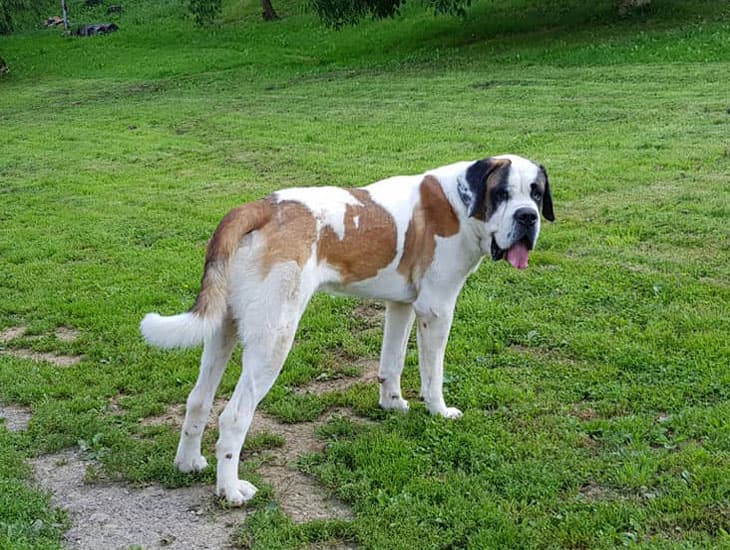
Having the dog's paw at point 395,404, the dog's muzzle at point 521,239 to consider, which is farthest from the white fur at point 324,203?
the dog's paw at point 395,404

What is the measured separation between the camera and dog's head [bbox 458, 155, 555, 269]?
5.46 metres

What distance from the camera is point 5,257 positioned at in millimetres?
10914

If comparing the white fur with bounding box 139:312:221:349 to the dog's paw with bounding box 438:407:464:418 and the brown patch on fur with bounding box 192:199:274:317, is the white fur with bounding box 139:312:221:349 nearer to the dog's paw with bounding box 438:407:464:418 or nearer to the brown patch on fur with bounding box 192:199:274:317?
the brown patch on fur with bounding box 192:199:274:317

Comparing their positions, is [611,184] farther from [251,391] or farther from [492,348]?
[251,391]

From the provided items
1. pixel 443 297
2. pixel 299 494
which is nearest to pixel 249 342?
pixel 299 494

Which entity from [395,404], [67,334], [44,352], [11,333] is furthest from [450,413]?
[11,333]

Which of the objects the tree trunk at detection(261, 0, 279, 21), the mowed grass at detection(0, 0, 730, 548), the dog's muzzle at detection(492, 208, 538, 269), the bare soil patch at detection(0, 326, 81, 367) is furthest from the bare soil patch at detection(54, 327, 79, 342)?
the tree trunk at detection(261, 0, 279, 21)

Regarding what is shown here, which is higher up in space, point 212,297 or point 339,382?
point 212,297

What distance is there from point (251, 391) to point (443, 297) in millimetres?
1524

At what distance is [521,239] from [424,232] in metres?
0.67

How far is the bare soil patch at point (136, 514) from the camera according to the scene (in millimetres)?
4727

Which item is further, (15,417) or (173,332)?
(15,417)

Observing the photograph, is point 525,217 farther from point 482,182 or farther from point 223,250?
point 223,250

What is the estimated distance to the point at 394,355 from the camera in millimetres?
6281
